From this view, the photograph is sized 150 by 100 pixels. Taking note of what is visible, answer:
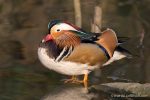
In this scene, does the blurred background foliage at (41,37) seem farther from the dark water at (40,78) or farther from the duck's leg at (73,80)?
the duck's leg at (73,80)

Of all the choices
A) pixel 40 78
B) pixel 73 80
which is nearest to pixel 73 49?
pixel 73 80

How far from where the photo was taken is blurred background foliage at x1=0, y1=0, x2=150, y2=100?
240 inches

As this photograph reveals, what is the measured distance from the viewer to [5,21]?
9195 millimetres

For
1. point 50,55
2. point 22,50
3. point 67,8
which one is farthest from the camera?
point 67,8

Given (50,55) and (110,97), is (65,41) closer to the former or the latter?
(50,55)

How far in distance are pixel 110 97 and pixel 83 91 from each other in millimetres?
329

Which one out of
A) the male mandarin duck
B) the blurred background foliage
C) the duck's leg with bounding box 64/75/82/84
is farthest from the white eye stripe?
the blurred background foliage

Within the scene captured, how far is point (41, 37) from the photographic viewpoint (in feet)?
26.8

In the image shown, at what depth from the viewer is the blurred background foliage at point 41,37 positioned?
6.10 metres

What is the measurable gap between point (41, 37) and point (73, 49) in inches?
122

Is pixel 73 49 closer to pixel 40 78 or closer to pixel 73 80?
pixel 73 80

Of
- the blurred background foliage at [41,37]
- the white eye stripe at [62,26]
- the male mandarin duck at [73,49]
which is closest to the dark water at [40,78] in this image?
the blurred background foliage at [41,37]

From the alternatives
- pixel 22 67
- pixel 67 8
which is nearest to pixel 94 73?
pixel 22 67

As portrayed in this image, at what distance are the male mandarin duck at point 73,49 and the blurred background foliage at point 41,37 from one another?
66 centimetres
